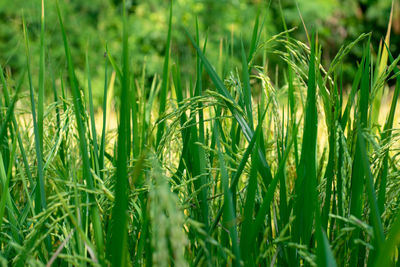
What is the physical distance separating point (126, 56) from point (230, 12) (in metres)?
6.82

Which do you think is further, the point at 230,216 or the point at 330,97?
the point at 330,97

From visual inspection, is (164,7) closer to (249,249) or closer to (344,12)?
(344,12)

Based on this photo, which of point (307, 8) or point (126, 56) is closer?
point (126, 56)

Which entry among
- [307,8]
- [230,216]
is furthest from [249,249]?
[307,8]

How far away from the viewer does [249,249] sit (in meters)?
0.61

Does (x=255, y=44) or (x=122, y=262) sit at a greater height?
(x=255, y=44)

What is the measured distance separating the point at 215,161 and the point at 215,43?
6155 millimetres

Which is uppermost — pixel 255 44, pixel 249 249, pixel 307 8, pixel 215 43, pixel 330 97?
pixel 307 8

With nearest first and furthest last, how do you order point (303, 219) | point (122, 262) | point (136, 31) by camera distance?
1. point (122, 262)
2. point (303, 219)
3. point (136, 31)

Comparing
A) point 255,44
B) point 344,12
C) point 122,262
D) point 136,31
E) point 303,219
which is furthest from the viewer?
point 344,12

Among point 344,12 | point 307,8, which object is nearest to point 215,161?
point 307,8

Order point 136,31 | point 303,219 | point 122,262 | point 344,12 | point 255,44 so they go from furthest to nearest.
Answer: point 344,12, point 136,31, point 255,44, point 303,219, point 122,262

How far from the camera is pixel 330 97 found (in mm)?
706

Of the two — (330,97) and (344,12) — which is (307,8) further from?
(330,97)
